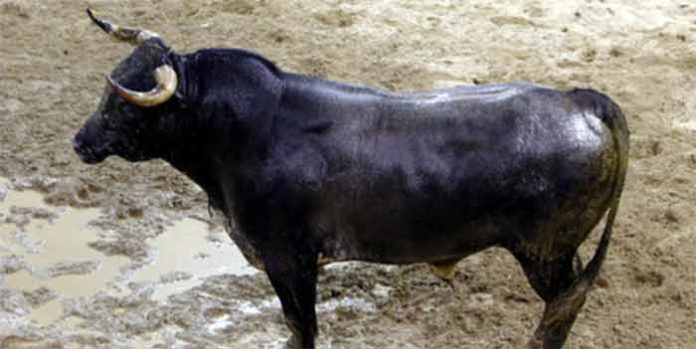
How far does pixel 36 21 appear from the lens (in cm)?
1073

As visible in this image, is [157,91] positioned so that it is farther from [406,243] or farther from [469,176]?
[469,176]

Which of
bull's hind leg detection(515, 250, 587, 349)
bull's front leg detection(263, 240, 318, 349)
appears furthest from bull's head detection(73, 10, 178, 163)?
bull's hind leg detection(515, 250, 587, 349)

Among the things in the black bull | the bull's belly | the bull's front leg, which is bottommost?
the bull's front leg

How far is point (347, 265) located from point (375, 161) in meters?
1.70

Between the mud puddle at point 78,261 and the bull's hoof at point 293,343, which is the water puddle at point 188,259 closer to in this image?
the mud puddle at point 78,261

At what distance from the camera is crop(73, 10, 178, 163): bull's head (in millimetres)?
5891

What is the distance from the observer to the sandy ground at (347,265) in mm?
6887

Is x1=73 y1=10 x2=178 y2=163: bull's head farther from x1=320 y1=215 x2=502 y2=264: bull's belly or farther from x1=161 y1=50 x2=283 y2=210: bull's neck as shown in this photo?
x1=320 y1=215 x2=502 y2=264: bull's belly

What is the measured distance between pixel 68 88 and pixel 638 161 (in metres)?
4.18

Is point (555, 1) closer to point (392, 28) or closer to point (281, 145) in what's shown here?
point (392, 28)

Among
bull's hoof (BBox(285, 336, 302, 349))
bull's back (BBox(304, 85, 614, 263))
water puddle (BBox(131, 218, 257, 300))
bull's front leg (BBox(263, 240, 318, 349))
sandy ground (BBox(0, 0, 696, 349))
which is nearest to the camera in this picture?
bull's back (BBox(304, 85, 614, 263))

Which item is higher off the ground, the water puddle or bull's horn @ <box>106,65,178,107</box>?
bull's horn @ <box>106,65,178,107</box>

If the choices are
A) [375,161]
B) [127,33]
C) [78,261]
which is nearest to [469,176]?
[375,161]

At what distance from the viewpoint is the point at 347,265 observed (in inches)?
292
